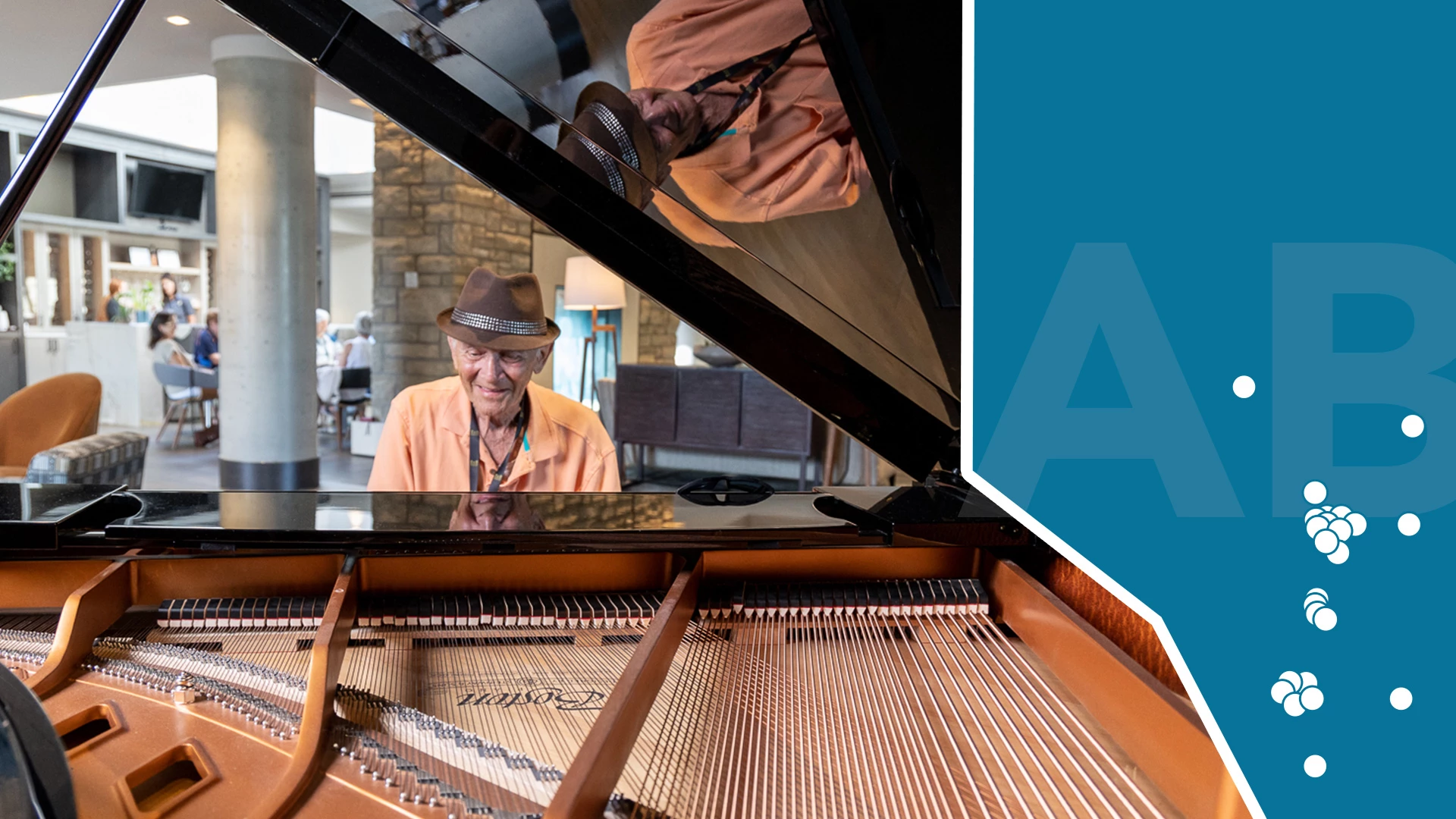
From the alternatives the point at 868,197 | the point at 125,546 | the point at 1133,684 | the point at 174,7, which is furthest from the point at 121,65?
the point at 1133,684

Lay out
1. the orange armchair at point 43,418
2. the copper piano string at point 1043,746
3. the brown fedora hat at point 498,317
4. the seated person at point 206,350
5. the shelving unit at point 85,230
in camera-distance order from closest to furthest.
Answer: the copper piano string at point 1043,746 < the brown fedora hat at point 498,317 < the orange armchair at point 43,418 < the seated person at point 206,350 < the shelving unit at point 85,230

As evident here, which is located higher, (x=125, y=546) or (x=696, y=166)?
(x=696, y=166)

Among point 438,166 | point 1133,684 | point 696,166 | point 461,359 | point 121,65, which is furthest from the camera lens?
point 438,166

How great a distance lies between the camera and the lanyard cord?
48.4 inches

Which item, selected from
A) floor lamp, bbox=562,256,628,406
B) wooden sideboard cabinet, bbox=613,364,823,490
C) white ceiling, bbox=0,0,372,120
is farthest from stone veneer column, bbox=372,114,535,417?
wooden sideboard cabinet, bbox=613,364,823,490

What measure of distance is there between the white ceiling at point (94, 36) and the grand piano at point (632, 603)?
14.9ft

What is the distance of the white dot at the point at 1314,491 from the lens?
603mm

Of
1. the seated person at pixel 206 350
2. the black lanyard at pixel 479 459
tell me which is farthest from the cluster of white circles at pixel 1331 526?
the seated person at pixel 206 350

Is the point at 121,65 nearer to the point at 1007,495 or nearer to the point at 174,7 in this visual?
the point at 174,7

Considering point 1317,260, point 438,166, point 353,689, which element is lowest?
point 353,689

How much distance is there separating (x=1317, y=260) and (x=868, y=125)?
0.67 metres

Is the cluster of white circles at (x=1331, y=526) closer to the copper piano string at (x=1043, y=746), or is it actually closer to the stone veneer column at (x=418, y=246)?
the copper piano string at (x=1043, y=746)

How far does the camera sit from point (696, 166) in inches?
53.0

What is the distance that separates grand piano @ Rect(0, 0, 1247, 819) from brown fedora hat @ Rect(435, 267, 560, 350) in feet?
2.42
